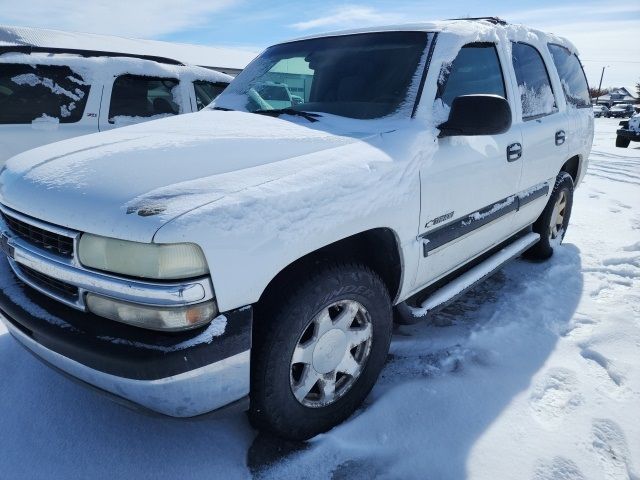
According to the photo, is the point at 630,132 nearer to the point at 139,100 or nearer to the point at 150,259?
the point at 139,100

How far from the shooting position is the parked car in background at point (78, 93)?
163 inches

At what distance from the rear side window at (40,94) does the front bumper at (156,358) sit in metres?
3.38

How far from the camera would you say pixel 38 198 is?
64.6 inches

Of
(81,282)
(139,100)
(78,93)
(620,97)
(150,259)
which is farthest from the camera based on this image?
(620,97)

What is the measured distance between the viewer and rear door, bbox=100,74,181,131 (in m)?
4.64

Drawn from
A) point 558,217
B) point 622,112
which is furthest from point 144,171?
point 622,112

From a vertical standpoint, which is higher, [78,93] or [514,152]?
[78,93]

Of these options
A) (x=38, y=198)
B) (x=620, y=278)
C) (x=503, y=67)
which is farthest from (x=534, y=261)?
(x=38, y=198)

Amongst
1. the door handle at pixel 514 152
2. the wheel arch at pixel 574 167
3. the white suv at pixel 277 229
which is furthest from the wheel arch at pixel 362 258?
the wheel arch at pixel 574 167

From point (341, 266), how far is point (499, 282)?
2271mm

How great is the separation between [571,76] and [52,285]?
14.2 feet

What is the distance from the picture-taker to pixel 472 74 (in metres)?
2.70

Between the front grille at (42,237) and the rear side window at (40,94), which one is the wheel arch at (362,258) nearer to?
the front grille at (42,237)

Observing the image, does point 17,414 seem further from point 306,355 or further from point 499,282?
point 499,282
